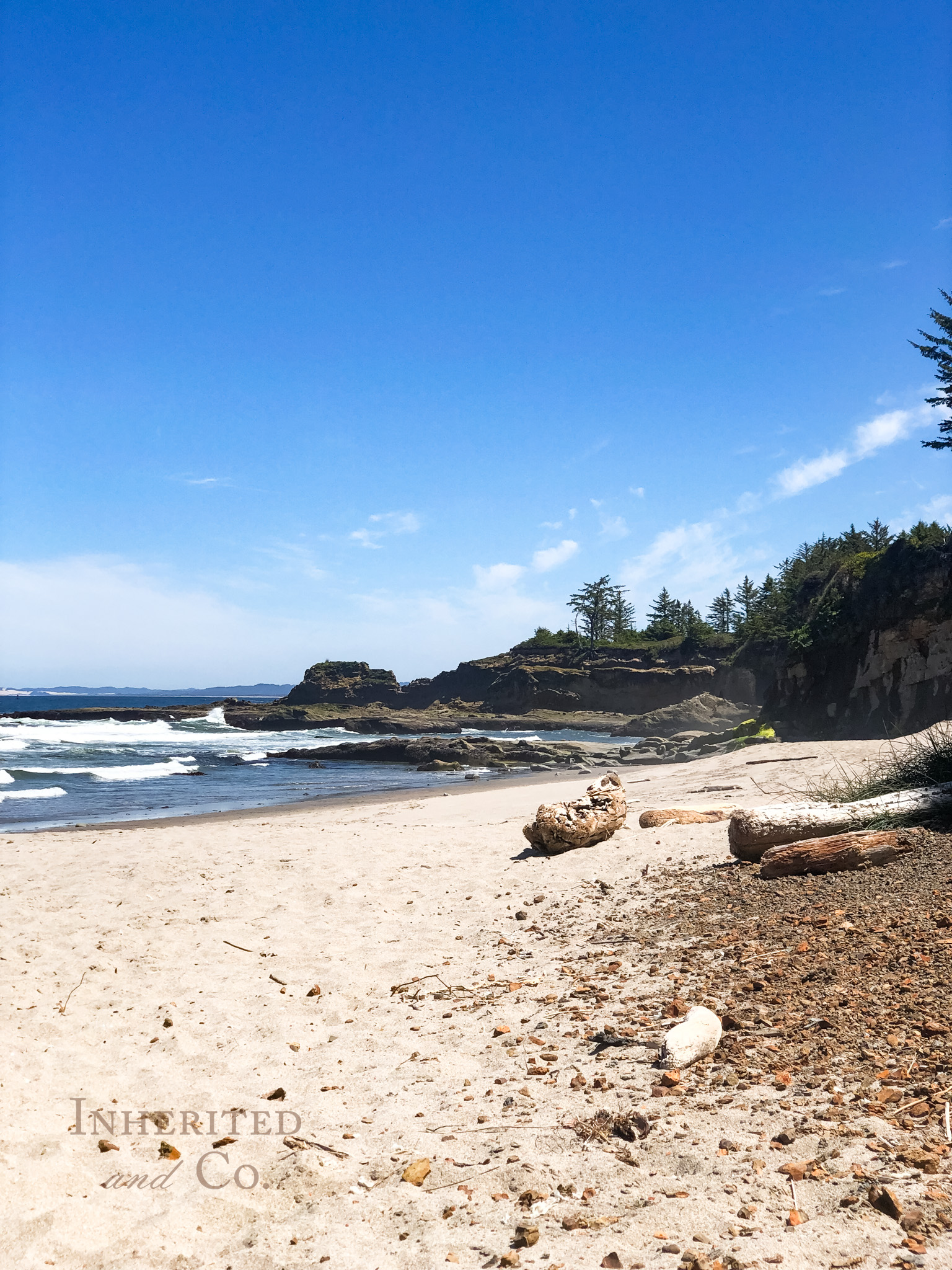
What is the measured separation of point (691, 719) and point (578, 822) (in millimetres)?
48363

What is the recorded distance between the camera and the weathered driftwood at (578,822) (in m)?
9.01

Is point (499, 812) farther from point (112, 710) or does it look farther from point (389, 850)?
point (112, 710)

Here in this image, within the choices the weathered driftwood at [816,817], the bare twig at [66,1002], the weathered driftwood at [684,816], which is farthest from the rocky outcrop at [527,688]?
the bare twig at [66,1002]

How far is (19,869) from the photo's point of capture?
1030 cm

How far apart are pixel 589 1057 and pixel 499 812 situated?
1032cm

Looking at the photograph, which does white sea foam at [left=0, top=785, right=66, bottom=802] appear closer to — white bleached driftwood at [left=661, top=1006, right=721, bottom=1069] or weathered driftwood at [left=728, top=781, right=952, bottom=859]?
weathered driftwood at [left=728, top=781, right=952, bottom=859]

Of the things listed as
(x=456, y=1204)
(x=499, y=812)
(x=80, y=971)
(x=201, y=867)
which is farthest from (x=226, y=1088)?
(x=499, y=812)

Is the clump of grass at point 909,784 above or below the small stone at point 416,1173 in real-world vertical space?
above

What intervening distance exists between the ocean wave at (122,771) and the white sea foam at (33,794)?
3828 mm

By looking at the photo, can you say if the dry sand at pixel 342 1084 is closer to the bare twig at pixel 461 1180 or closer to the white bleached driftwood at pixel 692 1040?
the bare twig at pixel 461 1180

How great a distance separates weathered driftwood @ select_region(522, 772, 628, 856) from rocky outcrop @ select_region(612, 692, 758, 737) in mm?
45185

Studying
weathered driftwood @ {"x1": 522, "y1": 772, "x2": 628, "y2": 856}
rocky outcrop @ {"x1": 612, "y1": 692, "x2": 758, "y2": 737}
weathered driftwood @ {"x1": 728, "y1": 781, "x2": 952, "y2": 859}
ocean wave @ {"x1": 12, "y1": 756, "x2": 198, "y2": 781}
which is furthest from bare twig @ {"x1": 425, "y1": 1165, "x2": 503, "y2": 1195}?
rocky outcrop @ {"x1": 612, "y1": 692, "x2": 758, "y2": 737}

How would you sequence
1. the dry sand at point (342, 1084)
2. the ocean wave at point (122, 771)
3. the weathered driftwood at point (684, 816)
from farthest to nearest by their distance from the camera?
the ocean wave at point (122, 771)
the weathered driftwood at point (684, 816)
the dry sand at point (342, 1084)

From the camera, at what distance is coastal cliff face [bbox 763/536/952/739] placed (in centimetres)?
2591
